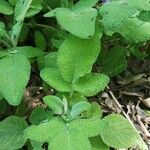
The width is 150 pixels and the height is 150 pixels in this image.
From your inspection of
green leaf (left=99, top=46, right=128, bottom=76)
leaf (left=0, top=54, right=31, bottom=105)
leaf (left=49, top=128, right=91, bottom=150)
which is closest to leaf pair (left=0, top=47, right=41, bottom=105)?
leaf (left=0, top=54, right=31, bottom=105)

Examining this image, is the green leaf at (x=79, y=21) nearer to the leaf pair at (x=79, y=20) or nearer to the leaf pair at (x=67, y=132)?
the leaf pair at (x=79, y=20)

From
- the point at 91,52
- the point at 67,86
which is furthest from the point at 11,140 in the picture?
the point at 91,52

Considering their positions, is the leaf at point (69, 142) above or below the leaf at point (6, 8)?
below

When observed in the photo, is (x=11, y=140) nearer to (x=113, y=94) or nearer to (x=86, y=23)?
(x=86, y=23)

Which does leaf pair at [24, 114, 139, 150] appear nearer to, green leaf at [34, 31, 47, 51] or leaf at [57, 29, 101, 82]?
leaf at [57, 29, 101, 82]

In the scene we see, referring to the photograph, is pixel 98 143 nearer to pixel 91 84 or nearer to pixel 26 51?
pixel 91 84

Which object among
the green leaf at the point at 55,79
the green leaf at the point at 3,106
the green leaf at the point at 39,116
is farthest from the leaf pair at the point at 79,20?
the green leaf at the point at 3,106

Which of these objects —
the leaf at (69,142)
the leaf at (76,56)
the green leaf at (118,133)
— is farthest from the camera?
the green leaf at (118,133)

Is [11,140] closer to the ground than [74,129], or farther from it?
closer to the ground
